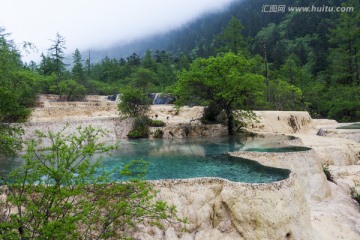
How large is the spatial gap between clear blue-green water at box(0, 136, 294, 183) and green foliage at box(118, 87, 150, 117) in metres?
4.44

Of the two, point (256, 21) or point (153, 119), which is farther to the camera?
point (256, 21)

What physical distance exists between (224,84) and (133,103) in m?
9.69

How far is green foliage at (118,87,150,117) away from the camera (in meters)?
29.9

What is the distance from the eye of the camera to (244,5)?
4899 inches

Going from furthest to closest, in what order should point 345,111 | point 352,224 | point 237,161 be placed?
point 345,111, point 237,161, point 352,224

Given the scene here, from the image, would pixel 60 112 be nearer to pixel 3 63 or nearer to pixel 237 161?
pixel 3 63

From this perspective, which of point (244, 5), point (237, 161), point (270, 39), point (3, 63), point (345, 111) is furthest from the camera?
point (244, 5)

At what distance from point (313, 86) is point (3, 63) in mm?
45311

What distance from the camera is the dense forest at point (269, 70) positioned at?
91.6ft

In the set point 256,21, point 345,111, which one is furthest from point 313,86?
point 256,21

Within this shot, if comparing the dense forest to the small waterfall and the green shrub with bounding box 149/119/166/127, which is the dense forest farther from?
the green shrub with bounding box 149/119/166/127

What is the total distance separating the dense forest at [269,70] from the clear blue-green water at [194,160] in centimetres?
566

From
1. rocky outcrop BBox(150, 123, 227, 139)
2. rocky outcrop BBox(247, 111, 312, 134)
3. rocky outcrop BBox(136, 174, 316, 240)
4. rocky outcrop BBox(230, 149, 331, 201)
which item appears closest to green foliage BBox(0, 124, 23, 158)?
rocky outcrop BBox(136, 174, 316, 240)

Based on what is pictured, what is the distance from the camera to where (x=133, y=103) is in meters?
30.6
